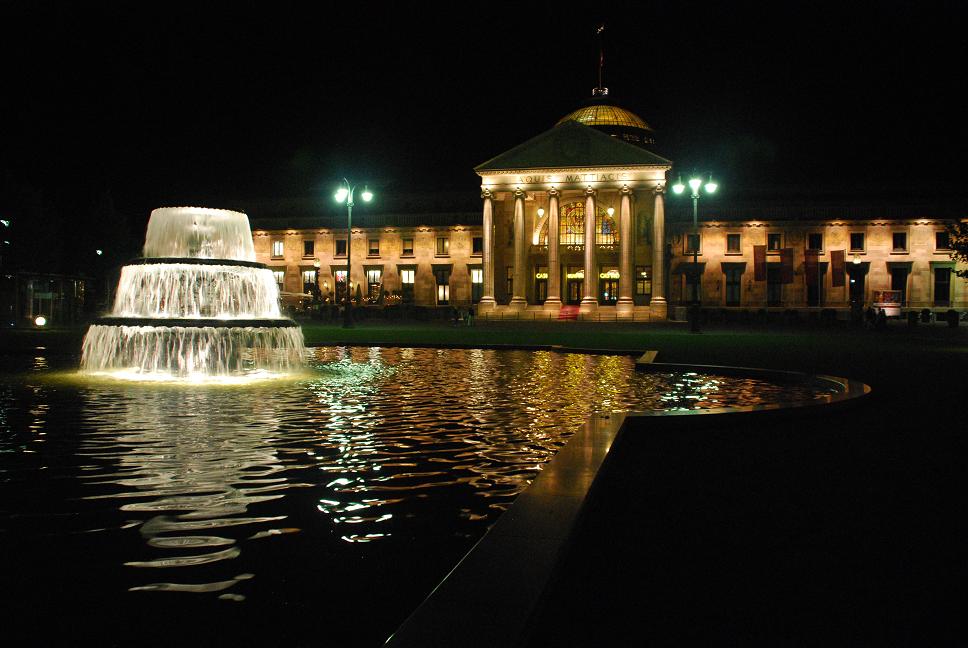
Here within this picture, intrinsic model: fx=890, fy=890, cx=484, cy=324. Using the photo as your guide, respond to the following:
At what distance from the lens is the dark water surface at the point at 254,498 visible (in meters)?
4.35

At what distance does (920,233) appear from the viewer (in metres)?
69.0

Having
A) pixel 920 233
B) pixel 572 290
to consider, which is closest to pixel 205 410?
pixel 572 290

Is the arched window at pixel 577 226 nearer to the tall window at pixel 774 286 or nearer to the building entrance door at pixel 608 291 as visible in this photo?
the building entrance door at pixel 608 291

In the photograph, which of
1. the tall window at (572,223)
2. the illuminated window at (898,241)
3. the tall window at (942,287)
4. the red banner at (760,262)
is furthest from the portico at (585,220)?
the tall window at (942,287)

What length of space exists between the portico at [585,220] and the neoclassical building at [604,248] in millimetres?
100

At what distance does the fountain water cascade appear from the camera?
55.6 feet

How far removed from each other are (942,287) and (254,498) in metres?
73.1

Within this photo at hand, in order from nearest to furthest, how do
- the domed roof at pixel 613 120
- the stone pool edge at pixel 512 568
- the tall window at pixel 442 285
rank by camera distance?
the stone pool edge at pixel 512 568
the tall window at pixel 442 285
the domed roof at pixel 613 120

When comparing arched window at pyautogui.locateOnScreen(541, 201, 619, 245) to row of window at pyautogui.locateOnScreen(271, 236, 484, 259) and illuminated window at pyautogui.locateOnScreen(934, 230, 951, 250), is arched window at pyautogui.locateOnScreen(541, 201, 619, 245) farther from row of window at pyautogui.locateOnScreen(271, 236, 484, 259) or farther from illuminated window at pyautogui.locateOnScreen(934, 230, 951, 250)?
illuminated window at pyautogui.locateOnScreen(934, 230, 951, 250)

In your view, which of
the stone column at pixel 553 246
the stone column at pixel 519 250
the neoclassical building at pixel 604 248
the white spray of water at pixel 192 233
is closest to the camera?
the white spray of water at pixel 192 233

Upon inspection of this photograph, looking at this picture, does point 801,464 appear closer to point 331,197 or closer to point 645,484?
point 645,484

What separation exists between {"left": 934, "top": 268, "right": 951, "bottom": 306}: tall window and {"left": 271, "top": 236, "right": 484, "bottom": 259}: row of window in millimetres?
35764

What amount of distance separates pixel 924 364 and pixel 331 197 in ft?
224

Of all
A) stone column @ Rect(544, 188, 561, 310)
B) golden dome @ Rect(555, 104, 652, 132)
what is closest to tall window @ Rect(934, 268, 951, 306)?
golden dome @ Rect(555, 104, 652, 132)
